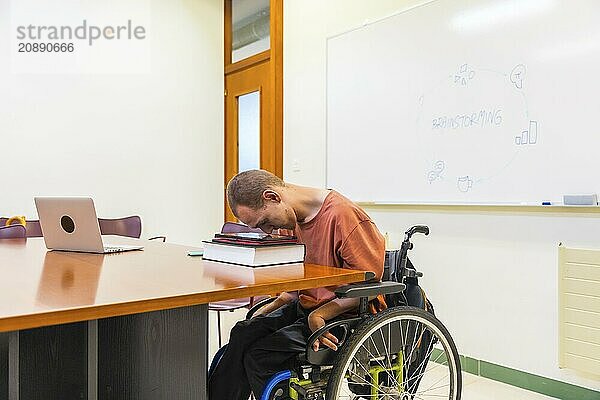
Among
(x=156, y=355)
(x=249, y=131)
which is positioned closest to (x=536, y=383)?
(x=156, y=355)

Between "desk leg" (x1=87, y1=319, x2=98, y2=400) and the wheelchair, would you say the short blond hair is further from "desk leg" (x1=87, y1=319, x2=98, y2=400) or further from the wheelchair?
"desk leg" (x1=87, y1=319, x2=98, y2=400)

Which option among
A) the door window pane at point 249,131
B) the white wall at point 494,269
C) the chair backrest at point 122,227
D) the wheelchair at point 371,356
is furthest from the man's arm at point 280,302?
the door window pane at point 249,131

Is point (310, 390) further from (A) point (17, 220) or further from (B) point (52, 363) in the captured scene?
(A) point (17, 220)

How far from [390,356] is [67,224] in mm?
1195

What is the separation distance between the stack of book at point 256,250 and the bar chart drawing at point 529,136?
60.3 inches

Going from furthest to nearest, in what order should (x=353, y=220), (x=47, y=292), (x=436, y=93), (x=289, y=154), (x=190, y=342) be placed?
(x=289, y=154) < (x=436, y=93) < (x=353, y=220) < (x=190, y=342) < (x=47, y=292)

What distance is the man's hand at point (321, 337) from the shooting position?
61.6 inches

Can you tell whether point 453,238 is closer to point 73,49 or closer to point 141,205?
point 141,205

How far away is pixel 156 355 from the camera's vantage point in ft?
5.30

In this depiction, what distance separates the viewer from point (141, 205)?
4797 millimetres

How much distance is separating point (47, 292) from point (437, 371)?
2.34 m

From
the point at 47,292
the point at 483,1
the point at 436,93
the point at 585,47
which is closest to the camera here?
the point at 47,292

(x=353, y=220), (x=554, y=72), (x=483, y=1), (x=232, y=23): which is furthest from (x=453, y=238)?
(x=232, y=23)

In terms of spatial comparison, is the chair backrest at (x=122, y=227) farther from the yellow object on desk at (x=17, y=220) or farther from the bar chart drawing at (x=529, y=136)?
the bar chart drawing at (x=529, y=136)
